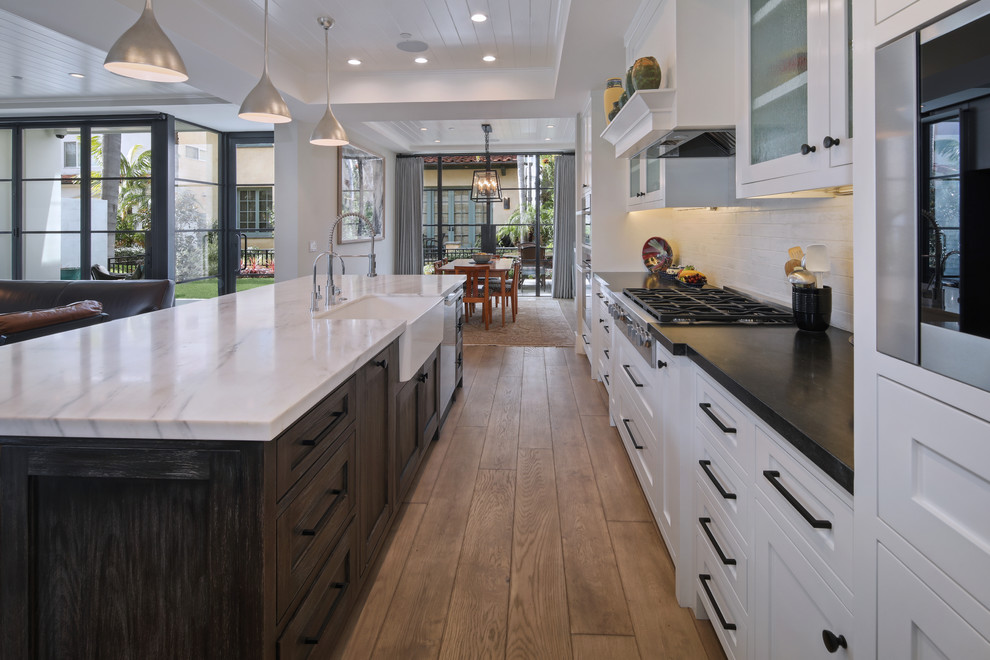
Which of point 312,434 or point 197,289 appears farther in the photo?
point 197,289

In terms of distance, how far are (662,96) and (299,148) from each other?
16.7 ft

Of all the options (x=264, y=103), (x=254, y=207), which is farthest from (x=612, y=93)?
(x=254, y=207)

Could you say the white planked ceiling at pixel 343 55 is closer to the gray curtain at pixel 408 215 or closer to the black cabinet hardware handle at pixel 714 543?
the black cabinet hardware handle at pixel 714 543

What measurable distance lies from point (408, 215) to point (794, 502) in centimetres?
1063

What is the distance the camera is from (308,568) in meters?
1.47

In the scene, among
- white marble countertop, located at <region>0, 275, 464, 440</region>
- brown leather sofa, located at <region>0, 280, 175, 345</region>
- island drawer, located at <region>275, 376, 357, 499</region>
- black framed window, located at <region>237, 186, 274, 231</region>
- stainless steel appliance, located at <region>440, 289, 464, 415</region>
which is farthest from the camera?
black framed window, located at <region>237, 186, 274, 231</region>

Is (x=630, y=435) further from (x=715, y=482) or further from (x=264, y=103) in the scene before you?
(x=264, y=103)

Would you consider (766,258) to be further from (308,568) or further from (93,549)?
(93,549)

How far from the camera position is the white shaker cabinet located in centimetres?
156

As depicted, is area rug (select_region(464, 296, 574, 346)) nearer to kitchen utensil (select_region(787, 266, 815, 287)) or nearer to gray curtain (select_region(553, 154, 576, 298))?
gray curtain (select_region(553, 154, 576, 298))

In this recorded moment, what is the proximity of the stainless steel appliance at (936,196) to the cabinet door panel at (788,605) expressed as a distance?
1.62 feet

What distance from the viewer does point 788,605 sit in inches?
47.5

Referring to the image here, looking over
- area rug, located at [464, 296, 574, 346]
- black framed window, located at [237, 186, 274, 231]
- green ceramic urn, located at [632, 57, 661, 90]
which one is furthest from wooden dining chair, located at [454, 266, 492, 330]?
Result: green ceramic urn, located at [632, 57, 661, 90]

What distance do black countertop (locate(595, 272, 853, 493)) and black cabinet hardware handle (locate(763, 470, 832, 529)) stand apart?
0.36 feet
